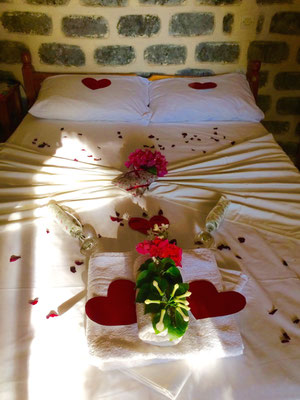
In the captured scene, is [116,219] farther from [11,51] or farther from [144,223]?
[11,51]

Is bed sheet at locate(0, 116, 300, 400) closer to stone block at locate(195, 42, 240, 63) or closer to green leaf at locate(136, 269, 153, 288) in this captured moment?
green leaf at locate(136, 269, 153, 288)

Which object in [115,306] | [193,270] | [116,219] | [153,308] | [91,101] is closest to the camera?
[153,308]

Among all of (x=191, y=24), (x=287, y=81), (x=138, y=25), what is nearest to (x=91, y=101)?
(x=138, y=25)

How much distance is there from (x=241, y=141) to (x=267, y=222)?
0.72 m

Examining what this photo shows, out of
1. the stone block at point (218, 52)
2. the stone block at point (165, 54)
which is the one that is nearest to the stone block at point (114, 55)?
the stone block at point (165, 54)

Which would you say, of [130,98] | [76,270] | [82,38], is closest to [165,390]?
[76,270]

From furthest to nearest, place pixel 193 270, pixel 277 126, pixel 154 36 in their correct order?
pixel 277 126, pixel 154 36, pixel 193 270

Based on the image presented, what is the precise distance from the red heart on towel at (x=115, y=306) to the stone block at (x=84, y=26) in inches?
74.5

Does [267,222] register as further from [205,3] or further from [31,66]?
[31,66]

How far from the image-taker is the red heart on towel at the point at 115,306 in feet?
3.30

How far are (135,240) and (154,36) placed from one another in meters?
1.66

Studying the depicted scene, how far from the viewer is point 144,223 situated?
1382 millimetres

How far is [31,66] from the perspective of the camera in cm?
243

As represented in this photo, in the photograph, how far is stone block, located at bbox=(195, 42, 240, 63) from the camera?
2447 millimetres
